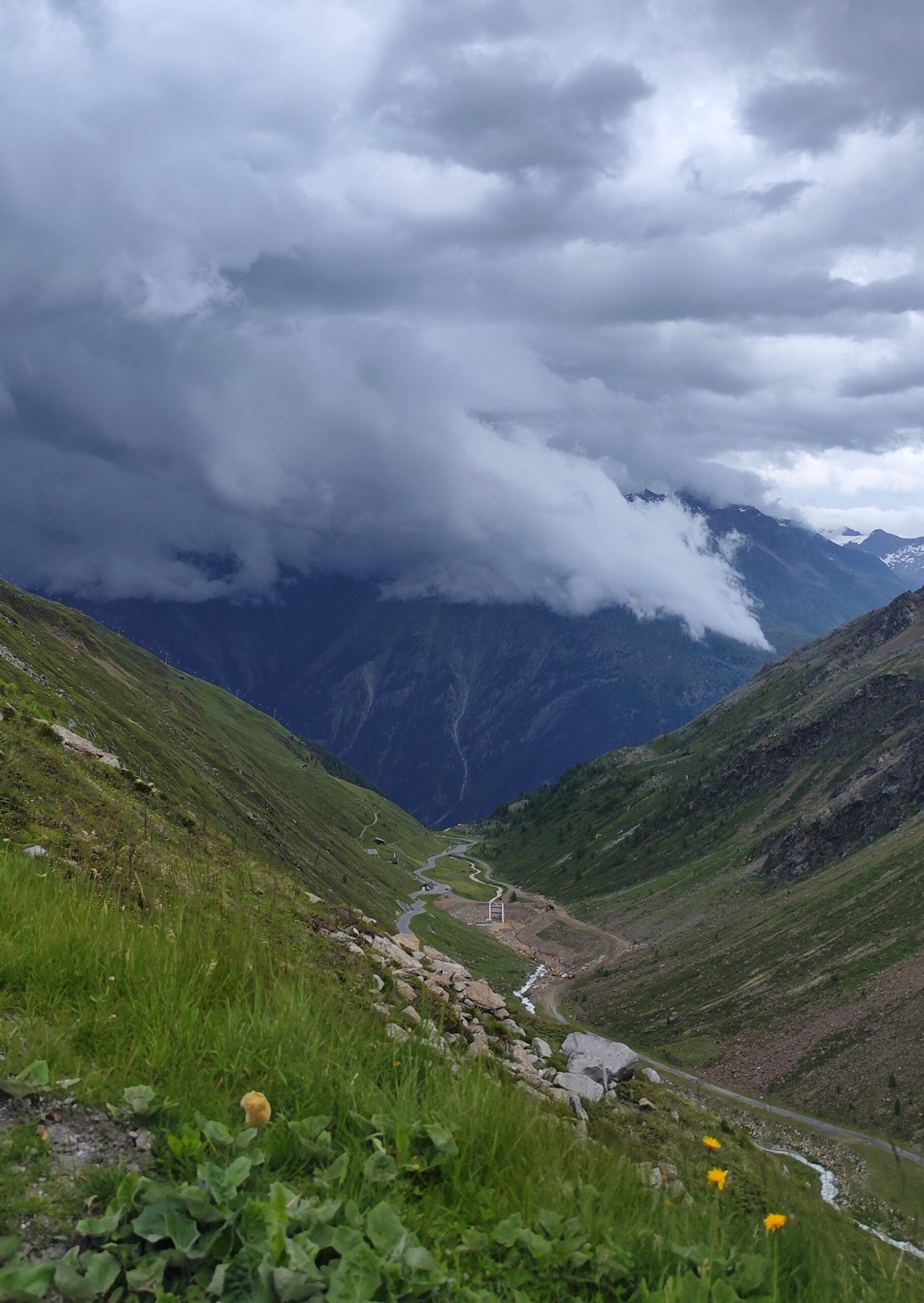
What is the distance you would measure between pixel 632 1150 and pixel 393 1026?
265 cm

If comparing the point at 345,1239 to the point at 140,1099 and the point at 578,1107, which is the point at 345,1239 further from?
the point at 578,1107

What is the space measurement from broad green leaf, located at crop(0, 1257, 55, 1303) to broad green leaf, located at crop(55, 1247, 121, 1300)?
86mm

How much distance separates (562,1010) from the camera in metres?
125

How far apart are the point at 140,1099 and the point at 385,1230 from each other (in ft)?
6.44

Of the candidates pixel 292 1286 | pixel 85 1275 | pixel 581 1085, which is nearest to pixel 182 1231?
pixel 85 1275

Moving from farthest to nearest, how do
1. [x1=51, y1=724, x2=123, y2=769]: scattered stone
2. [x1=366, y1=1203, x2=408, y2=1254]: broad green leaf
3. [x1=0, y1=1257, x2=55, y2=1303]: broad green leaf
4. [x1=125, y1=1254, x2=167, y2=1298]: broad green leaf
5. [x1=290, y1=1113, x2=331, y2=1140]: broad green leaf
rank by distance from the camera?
[x1=51, y1=724, x2=123, y2=769]: scattered stone → [x1=290, y1=1113, x2=331, y2=1140]: broad green leaf → [x1=366, y1=1203, x2=408, y2=1254]: broad green leaf → [x1=125, y1=1254, x2=167, y2=1298]: broad green leaf → [x1=0, y1=1257, x2=55, y2=1303]: broad green leaf

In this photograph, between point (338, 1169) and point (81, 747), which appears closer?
point (338, 1169)

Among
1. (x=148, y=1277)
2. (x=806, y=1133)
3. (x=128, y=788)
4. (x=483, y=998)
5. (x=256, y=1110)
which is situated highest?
(x=256, y=1110)

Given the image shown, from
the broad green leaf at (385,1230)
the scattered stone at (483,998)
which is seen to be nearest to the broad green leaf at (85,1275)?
the broad green leaf at (385,1230)

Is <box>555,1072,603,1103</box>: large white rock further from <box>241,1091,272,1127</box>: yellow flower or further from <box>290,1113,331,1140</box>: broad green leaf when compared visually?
<box>241,1091,272,1127</box>: yellow flower

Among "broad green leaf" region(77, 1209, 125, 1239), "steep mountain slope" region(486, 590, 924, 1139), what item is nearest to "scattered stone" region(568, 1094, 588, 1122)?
"broad green leaf" region(77, 1209, 125, 1239)

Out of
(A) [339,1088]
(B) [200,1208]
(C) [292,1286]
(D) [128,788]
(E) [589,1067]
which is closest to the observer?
(C) [292,1286]

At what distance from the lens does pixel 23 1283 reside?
400 centimetres

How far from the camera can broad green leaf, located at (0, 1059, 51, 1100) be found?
5441mm
